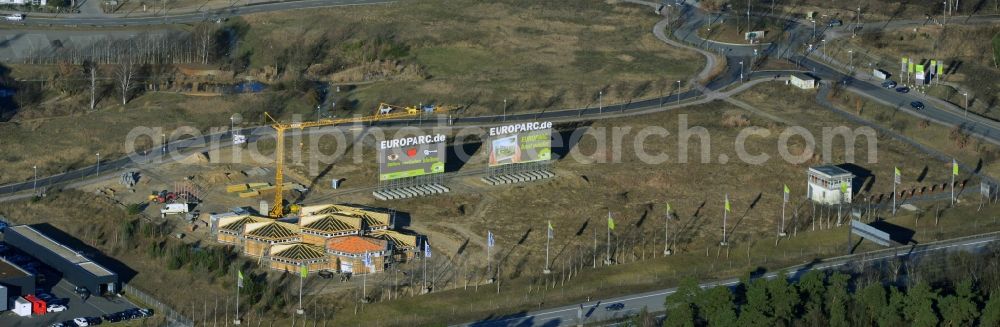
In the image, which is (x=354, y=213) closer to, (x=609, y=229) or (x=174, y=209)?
(x=174, y=209)

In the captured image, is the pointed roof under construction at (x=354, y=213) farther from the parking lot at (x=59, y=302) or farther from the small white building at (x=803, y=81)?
the small white building at (x=803, y=81)

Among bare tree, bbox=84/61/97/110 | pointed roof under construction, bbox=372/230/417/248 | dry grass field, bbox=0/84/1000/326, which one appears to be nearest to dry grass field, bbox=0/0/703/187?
bare tree, bbox=84/61/97/110

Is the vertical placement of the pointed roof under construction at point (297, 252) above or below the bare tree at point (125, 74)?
below

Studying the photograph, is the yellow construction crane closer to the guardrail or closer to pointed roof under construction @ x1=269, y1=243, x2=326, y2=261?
pointed roof under construction @ x1=269, y1=243, x2=326, y2=261

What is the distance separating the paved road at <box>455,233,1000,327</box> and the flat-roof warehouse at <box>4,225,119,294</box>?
2853 centimetres

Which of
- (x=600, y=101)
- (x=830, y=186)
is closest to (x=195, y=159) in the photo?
(x=600, y=101)

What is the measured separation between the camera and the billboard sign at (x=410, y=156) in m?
144

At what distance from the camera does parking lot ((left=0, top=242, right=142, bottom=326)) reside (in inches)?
4731

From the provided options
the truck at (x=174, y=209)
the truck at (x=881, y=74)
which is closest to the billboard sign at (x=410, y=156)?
the truck at (x=174, y=209)

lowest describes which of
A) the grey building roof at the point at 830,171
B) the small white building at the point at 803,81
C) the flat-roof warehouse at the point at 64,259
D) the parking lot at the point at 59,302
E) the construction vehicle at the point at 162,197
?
the parking lot at the point at 59,302

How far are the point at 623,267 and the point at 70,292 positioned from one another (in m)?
42.8

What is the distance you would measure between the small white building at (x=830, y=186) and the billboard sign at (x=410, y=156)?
33.5 m

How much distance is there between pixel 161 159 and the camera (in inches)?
6196

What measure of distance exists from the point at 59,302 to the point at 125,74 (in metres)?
66.1
